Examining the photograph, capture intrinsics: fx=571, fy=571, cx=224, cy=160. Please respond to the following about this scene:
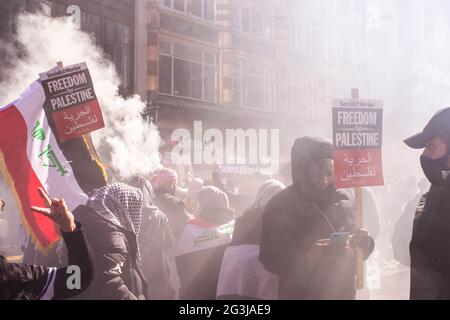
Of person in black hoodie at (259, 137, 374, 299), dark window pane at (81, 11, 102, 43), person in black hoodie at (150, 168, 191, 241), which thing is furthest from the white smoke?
person in black hoodie at (259, 137, 374, 299)

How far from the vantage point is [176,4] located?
1187cm

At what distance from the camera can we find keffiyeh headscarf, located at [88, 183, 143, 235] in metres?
2.73

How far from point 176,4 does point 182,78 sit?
1.53 m

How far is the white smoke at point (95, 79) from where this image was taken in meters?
7.52

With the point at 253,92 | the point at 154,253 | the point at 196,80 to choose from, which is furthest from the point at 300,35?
the point at 154,253

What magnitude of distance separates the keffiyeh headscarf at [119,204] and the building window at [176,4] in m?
9.47

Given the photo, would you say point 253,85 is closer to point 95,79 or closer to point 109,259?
point 95,79

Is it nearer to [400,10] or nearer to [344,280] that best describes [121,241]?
[344,280]

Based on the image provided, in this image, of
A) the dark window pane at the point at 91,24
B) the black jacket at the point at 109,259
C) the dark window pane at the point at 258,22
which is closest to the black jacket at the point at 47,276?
the black jacket at the point at 109,259

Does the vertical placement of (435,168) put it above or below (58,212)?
above

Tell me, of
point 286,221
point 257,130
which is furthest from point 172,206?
point 257,130

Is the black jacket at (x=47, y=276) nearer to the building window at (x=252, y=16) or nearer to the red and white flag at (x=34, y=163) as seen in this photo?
the red and white flag at (x=34, y=163)

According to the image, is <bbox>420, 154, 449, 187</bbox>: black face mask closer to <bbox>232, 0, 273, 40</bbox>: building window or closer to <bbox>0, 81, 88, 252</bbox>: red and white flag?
<bbox>0, 81, 88, 252</bbox>: red and white flag

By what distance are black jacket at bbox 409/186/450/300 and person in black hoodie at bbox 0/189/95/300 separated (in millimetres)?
1286
